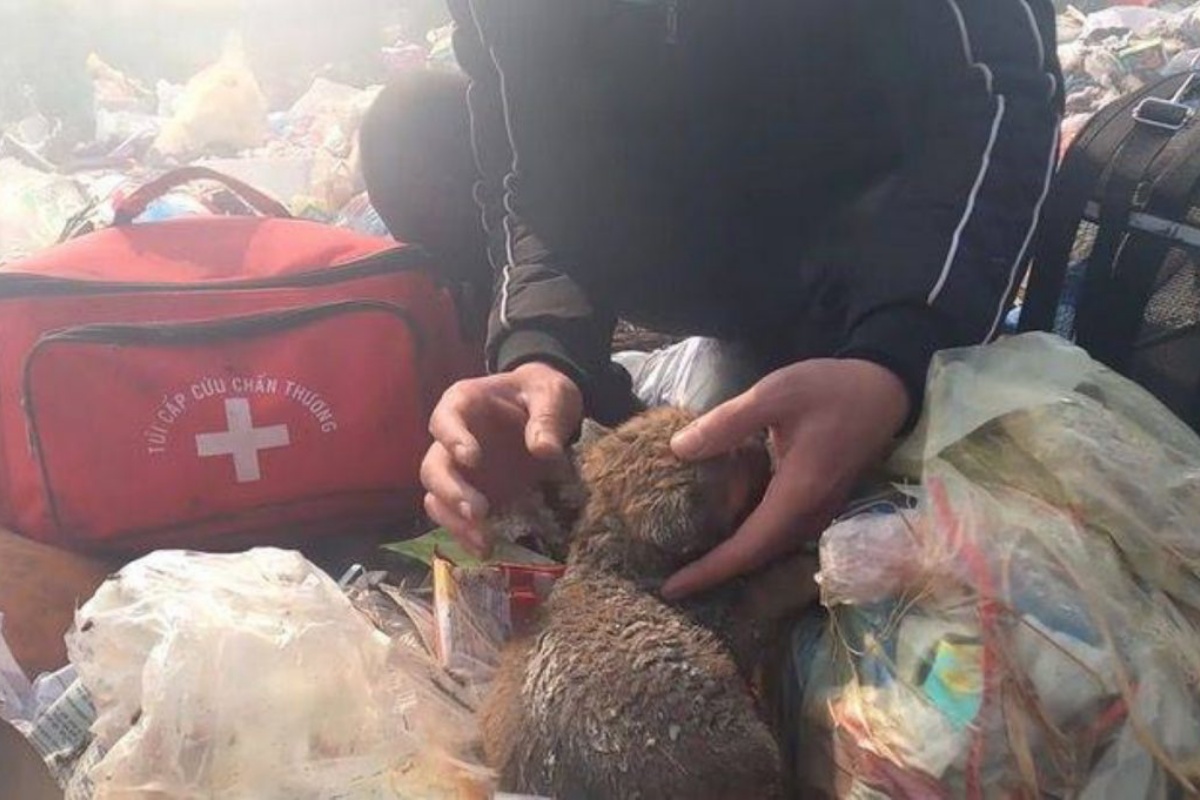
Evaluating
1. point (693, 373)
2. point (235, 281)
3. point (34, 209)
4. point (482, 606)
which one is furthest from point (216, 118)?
point (482, 606)

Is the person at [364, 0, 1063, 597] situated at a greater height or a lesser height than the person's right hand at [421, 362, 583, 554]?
greater

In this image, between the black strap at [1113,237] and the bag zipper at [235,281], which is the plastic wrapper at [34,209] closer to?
the bag zipper at [235,281]

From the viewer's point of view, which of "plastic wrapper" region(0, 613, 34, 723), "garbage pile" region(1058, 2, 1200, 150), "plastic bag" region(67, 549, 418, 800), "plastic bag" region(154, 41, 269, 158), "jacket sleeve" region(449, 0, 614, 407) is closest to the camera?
"plastic bag" region(67, 549, 418, 800)

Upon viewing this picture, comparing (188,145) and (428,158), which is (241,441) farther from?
(188,145)

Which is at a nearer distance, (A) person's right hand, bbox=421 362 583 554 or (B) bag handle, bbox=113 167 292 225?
(A) person's right hand, bbox=421 362 583 554

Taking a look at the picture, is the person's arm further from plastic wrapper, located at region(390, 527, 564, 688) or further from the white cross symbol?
the white cross symbol

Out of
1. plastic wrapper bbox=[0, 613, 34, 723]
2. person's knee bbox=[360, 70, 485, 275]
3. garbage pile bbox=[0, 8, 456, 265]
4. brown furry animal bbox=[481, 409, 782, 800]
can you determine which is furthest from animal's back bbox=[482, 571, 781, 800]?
garbage pile bbox=[0, 8, 456, 265]

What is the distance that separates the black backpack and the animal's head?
1.59ft

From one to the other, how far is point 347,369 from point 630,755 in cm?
78

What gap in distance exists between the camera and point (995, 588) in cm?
99

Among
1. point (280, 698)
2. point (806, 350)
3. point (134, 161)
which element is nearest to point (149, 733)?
point (280, 698)

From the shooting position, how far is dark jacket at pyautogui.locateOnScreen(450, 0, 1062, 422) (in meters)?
1.26

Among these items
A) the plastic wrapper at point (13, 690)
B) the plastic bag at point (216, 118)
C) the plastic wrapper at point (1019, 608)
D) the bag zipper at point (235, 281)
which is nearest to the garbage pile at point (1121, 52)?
the bag zipper at point (235, 281)

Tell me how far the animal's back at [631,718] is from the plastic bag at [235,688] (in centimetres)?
13
